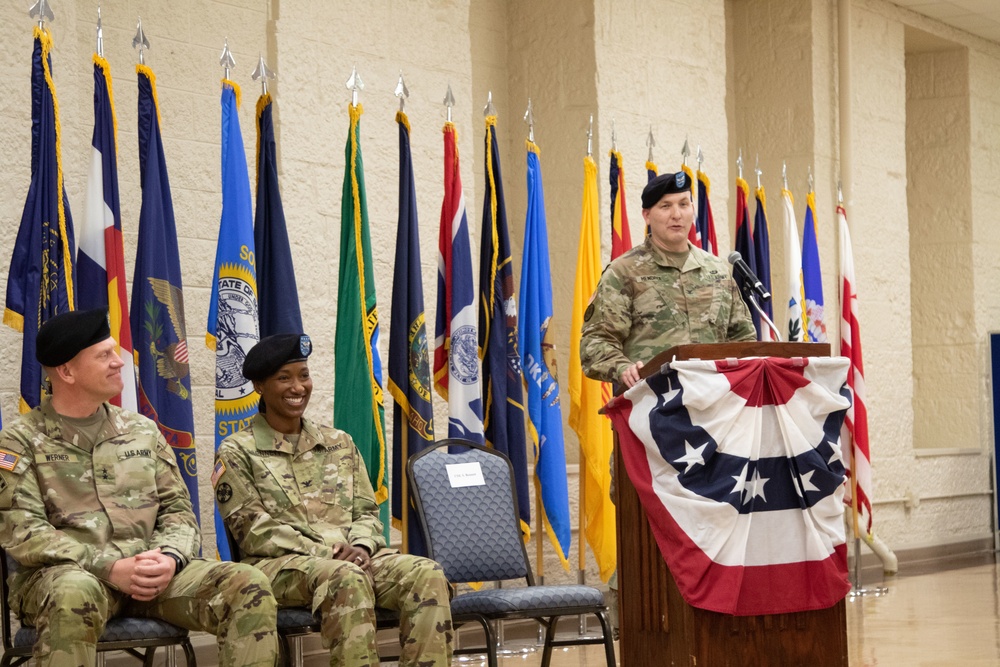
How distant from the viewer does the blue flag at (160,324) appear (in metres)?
4.10

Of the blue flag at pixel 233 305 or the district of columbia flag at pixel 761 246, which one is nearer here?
the blue flag at pixel 233 305

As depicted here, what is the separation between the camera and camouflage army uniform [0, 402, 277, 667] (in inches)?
121

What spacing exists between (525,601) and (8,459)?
1552 millimetres

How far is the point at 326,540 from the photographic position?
373cm

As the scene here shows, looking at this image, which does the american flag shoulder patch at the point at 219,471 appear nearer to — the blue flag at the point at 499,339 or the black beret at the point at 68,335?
the black beret at the point at 68,335

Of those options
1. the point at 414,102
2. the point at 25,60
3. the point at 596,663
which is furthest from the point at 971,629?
the point at 25,60

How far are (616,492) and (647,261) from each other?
88 centimetres

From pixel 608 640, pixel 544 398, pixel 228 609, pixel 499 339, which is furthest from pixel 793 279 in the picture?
pixel 228 609

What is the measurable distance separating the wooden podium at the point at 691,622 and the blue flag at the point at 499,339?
1.41m

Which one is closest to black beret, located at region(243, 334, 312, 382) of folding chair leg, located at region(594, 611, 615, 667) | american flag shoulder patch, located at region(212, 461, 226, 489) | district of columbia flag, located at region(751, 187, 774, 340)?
american flag shoulder patch, located at region(212, 461, 226, 489)

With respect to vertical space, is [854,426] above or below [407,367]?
below

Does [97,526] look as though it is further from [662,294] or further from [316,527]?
[662,294]

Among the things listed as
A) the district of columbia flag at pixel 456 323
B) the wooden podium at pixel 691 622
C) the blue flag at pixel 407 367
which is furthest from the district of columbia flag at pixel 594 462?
the wooden podium at pixel 691 622

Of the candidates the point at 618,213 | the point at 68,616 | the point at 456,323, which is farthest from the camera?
the point at 618,213
